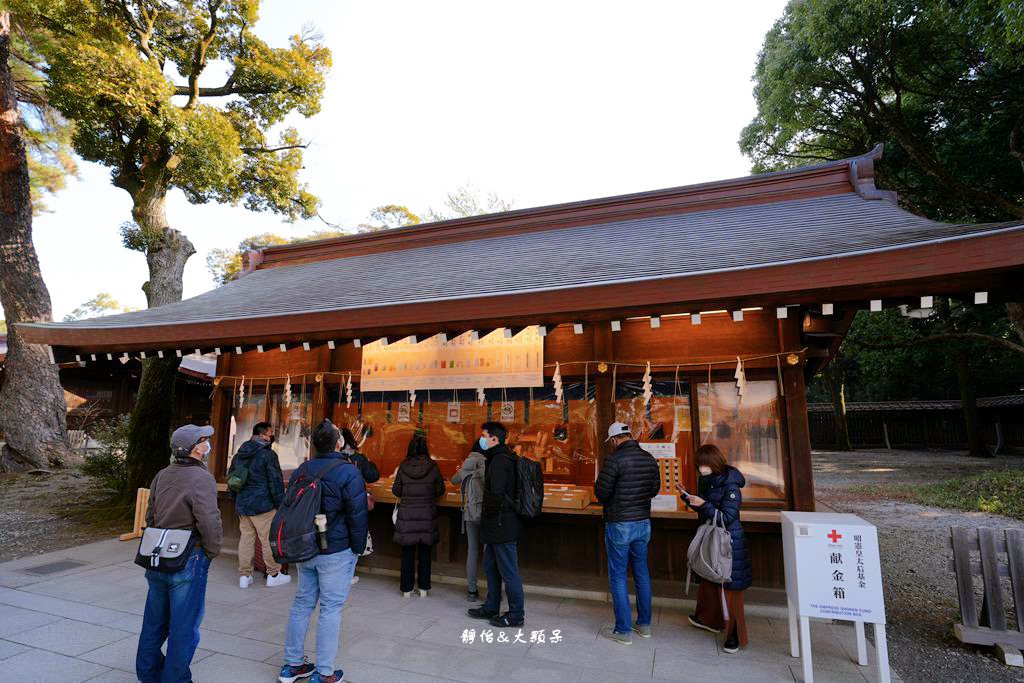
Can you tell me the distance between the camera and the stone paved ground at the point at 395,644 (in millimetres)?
3873

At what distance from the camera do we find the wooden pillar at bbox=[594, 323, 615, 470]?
19.4 ft

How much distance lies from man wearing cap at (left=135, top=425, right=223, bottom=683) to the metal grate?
14.6 feet

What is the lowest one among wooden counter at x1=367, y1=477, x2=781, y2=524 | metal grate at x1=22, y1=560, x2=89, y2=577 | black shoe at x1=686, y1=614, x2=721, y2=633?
black shoe at x1=686, y1=614, x2=721, y2=633

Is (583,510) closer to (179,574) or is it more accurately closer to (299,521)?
(299,521)

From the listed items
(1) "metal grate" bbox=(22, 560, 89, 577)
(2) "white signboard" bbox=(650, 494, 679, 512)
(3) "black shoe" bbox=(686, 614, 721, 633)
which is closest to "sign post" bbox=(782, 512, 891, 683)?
(3) "black shoe" bbox=(686, 614, 721, 633)

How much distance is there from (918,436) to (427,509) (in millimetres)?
31402

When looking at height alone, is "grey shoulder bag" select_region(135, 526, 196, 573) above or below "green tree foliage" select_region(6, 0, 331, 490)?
below

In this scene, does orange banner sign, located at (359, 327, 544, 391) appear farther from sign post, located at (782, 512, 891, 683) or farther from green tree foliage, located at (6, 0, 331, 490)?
green tree foliage, located at (6, 0, 331, 490)

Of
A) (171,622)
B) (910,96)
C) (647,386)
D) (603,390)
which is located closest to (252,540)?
(171,622)

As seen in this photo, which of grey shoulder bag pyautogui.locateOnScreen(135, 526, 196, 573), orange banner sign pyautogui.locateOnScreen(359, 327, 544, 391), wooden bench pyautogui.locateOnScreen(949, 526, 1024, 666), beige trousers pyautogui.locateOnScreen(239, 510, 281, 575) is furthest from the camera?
orange banner sign pyautogui.locateOnScreen(359, 327, 544, 391)

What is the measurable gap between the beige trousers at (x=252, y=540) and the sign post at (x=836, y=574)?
555 centimetres

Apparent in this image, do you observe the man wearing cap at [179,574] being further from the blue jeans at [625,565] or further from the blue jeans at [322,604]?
the blue jeans at [625,565]

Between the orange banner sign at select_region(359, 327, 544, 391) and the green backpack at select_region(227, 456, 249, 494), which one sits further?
the orange banner sign at select_region(359, 327, 544, 391)

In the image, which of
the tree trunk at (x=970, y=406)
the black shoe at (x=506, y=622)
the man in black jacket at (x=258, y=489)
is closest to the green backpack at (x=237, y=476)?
the man in black jacket at (x=258, y=489)
